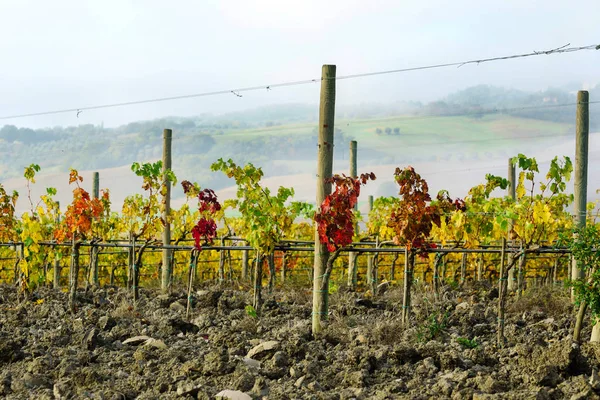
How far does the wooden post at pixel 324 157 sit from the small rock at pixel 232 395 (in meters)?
2.84

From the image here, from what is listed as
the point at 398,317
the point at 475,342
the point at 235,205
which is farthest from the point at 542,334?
the point at 235,205

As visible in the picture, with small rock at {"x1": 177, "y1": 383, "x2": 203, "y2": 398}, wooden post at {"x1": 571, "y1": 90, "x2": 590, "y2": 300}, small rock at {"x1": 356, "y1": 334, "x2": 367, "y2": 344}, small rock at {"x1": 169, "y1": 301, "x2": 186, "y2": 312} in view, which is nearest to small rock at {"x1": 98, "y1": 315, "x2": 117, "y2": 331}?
small rock at {"x1": 169, "y1": 301, "x2": 186, "y2": 312}

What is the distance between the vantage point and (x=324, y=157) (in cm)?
861

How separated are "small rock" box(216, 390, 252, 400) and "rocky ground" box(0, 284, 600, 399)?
0.9 inches

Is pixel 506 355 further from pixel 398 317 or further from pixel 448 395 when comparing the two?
pixel 398 317

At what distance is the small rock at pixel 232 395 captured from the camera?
5719 mm

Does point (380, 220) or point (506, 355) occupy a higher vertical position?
point (380, 220)

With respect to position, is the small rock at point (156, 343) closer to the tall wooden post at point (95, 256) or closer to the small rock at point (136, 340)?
the small rock at point (136, 340)

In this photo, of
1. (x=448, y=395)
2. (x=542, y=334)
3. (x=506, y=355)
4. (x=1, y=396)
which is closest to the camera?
(x=448, y=395)

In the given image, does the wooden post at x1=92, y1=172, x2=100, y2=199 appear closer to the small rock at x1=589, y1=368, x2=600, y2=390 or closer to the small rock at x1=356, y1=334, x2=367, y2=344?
Answer: the small rock at x1=356, y1=334, x2=367, y2=344

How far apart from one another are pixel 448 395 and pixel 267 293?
658cm

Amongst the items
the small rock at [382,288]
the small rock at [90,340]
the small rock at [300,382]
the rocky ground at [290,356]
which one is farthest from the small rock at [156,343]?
the small rock at [382,288]

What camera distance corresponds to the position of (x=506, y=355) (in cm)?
728

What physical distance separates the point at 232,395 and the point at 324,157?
3476 mm
